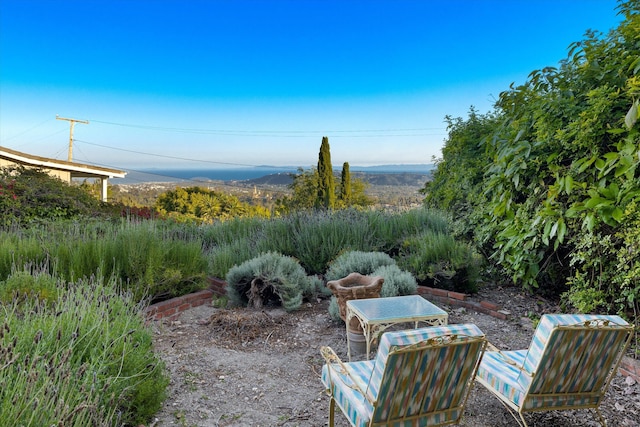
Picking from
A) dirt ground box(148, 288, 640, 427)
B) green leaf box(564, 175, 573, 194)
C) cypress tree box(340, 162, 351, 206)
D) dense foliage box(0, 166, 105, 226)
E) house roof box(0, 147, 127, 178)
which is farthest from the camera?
cypress tree box(340, 162, 351, 206)

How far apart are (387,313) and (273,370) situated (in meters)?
1.09

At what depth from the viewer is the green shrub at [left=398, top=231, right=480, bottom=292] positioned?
16.7ft

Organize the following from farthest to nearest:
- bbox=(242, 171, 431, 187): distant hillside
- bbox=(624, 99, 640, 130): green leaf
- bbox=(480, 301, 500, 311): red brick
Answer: bbox=(242, 171, 431, 187): distant hillside < bbox=(480, 301, 500, 311): red brick < bbox=(624, 99, 640, 130): green leaf

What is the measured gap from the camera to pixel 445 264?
5234 mm

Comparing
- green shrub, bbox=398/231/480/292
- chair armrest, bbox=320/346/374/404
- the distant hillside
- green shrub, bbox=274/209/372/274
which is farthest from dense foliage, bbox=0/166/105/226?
the distant hillside

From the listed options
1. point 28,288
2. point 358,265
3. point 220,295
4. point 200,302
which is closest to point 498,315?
point 358,265

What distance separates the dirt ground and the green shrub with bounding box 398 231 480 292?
44cm

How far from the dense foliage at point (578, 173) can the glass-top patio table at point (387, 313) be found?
1.29m

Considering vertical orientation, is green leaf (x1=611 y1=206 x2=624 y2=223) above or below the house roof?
above

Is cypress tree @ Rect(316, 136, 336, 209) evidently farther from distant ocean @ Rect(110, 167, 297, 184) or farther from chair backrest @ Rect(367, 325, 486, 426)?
chair backrest @ Rect(367, 325, 486, 426)

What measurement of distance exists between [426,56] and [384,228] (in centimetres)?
1245

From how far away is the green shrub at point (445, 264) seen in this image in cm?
510

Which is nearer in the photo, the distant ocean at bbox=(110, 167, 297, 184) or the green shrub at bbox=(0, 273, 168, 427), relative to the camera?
the green shrub at bbox=(0, 273, 168, 427)

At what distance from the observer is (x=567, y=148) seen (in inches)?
143
